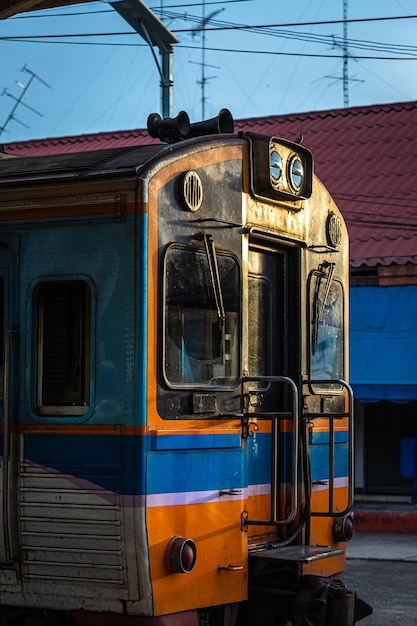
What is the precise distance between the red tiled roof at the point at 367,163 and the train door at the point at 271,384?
9.35m

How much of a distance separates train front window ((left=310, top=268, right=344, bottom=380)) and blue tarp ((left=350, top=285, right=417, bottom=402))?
27.6 ft

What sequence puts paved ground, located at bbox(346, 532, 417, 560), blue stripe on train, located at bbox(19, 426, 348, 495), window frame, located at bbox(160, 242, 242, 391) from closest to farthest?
blue stripe on train, located at bbox(19, 426, 348, 495) < window frame, located at bbox(160, 242, 242, 391) < paved ground, located at bbox(346, 532, 417, 560)

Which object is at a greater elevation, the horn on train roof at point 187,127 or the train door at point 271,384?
the horn on train roof at point 187,127

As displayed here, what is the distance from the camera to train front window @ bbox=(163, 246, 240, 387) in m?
6.75

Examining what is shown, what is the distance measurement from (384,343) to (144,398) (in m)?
11.1

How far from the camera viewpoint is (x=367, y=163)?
20406mm

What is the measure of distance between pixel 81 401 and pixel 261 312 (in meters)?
1.61

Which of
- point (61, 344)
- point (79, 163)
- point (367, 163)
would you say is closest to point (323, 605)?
point (61, 344)

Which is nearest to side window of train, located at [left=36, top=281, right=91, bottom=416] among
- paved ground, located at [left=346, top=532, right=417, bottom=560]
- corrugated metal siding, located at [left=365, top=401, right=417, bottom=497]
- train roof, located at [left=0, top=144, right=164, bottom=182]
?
train roof, located at [left=0, top=144, right=164, bottom=182]

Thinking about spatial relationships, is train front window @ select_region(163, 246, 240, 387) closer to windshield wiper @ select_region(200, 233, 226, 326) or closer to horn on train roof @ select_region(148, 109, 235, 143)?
windshield wiper @ select_region(200, 233, 226, 326)

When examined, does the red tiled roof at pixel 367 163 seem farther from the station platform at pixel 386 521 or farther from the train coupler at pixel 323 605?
the train coupler at pixel 323 605

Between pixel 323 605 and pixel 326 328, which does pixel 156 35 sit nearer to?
pixel 326 328

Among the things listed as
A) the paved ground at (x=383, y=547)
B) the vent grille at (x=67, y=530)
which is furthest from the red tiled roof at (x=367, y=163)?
the vent grille at (x=67, y=530)

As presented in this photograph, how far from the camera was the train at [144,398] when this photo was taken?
6.50 metres
